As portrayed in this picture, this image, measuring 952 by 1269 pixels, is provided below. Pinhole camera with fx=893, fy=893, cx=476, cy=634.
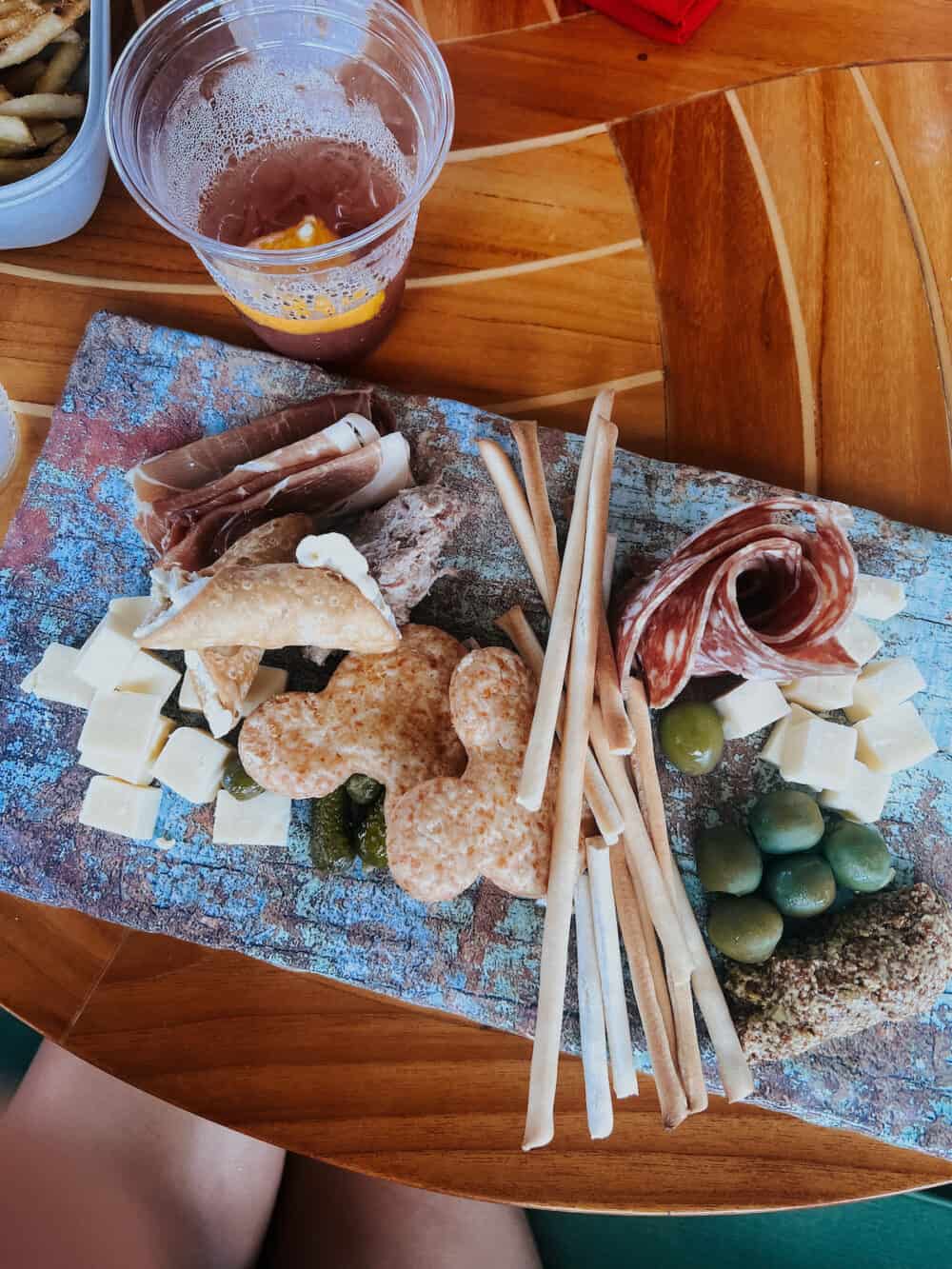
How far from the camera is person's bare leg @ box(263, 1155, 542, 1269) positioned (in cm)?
166

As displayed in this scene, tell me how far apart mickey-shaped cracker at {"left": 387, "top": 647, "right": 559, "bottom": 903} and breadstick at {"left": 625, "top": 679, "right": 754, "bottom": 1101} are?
0.46ft

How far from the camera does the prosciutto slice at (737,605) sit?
116 cm

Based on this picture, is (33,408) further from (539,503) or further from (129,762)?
(539,503)

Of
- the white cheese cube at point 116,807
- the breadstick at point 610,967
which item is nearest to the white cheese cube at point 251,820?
the white cheese cube at point 116,807

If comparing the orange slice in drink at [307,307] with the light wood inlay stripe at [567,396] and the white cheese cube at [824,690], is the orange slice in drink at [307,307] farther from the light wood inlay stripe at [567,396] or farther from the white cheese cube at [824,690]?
the white cheese cube at [824,690]

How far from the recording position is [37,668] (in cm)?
132

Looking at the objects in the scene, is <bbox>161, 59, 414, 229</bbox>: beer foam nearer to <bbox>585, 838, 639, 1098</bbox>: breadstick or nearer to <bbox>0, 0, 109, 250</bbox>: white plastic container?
<bbox>0, 0, 109, 250</bbox>: white plastic container

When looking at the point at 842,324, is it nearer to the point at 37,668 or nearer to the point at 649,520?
the point at 649,520

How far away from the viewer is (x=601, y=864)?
119 cm

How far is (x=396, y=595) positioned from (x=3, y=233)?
0.87 metres

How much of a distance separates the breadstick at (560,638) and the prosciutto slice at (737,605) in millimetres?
89

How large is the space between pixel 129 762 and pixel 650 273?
114 cm

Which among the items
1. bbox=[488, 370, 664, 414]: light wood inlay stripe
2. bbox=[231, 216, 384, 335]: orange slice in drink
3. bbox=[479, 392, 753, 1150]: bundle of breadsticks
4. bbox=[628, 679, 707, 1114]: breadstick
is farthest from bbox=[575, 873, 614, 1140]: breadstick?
bbox=[231, 216, 384, 335]: orange slice in drink

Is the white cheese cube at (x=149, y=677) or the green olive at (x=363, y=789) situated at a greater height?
the white cheese cube at (x=149, y=677)
